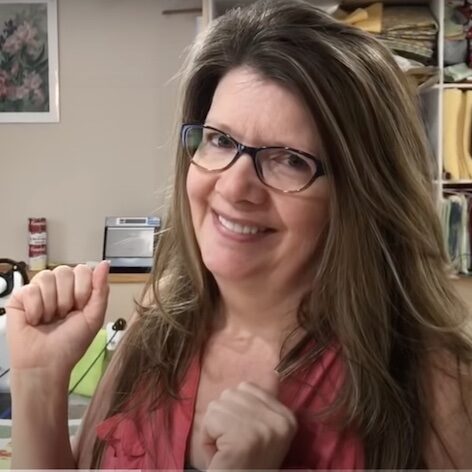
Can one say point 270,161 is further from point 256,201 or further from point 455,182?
point 455,182

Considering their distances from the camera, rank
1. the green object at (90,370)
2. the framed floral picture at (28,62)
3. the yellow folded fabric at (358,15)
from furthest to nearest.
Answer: the framed floral picture at (28,62) → the yellow folded fabric at (358,15) → the green object at (90,370)

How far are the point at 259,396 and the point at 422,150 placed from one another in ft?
0.65

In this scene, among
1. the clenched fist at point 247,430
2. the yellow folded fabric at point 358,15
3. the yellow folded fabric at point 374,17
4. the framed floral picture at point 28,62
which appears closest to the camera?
the clenched fist at point 247,430

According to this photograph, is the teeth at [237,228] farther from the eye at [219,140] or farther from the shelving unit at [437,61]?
the shelving unit at [437,61]

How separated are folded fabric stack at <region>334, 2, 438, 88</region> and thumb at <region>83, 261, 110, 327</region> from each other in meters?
1.18

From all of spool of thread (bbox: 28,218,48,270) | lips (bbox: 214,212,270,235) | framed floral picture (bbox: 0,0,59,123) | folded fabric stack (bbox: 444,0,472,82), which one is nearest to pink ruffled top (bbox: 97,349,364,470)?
lips (bbox: 214,212,270,235)

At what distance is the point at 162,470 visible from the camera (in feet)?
1.38

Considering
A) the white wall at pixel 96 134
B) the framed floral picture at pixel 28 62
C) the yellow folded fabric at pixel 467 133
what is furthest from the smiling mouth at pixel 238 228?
the framed floral picture at pixel 28 62

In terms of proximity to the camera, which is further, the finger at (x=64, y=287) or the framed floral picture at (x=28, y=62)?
the framed floral picture at (x=28, y=62)

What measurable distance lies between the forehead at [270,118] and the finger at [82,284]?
144mm

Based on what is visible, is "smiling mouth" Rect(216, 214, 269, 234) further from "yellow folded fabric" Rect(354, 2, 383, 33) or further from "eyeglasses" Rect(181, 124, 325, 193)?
"yellow folded fabric" Rect(354, 2, 383, 33)

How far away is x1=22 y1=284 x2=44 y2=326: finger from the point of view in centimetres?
44

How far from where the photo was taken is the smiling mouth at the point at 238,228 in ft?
1.29

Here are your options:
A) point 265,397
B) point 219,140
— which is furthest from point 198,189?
point 265,397
